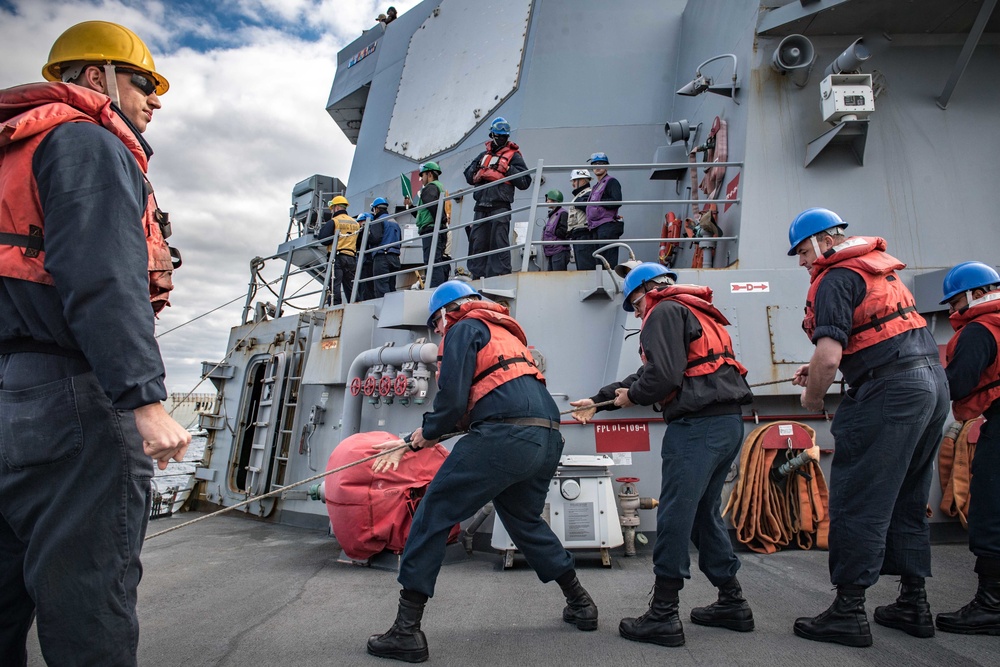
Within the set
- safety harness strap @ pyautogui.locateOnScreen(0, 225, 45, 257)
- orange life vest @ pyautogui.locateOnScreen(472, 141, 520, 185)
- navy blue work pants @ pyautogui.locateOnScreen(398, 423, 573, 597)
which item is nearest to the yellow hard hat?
safety harness strap @ pyautogui.locateOnScreen(0, 225, 45, 257)

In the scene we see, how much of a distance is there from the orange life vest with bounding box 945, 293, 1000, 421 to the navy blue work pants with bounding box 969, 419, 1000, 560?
0.29 ft

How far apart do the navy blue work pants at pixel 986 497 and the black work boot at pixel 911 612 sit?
0.31 metres

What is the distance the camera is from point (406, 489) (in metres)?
4.10

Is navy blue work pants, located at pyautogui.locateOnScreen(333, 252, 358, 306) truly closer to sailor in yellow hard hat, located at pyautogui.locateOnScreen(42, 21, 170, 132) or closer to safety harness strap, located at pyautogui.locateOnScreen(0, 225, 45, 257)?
sailor in yellow hard hat, located at pyautogui.locateOnScreen(42, 21, 170, 132)

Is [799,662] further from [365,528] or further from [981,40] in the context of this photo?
[981,40]

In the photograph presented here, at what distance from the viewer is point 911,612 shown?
104 inches

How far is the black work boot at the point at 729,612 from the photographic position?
2.71 metres

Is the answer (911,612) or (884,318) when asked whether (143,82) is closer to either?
(884,318)

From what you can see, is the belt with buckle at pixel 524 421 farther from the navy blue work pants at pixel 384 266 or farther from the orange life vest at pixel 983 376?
the navy blue work pants at pixel 384 266

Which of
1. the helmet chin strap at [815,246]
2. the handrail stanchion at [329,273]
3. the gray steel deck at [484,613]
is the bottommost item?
the gray steel deck at [484,613]

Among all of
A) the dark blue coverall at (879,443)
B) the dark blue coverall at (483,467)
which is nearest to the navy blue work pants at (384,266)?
the dark blue coverall at (483,467)

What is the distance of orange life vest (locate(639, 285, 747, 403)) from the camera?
2.92m

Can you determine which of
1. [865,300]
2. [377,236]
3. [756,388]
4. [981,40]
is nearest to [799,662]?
[865,300]

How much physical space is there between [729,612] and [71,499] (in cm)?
238
